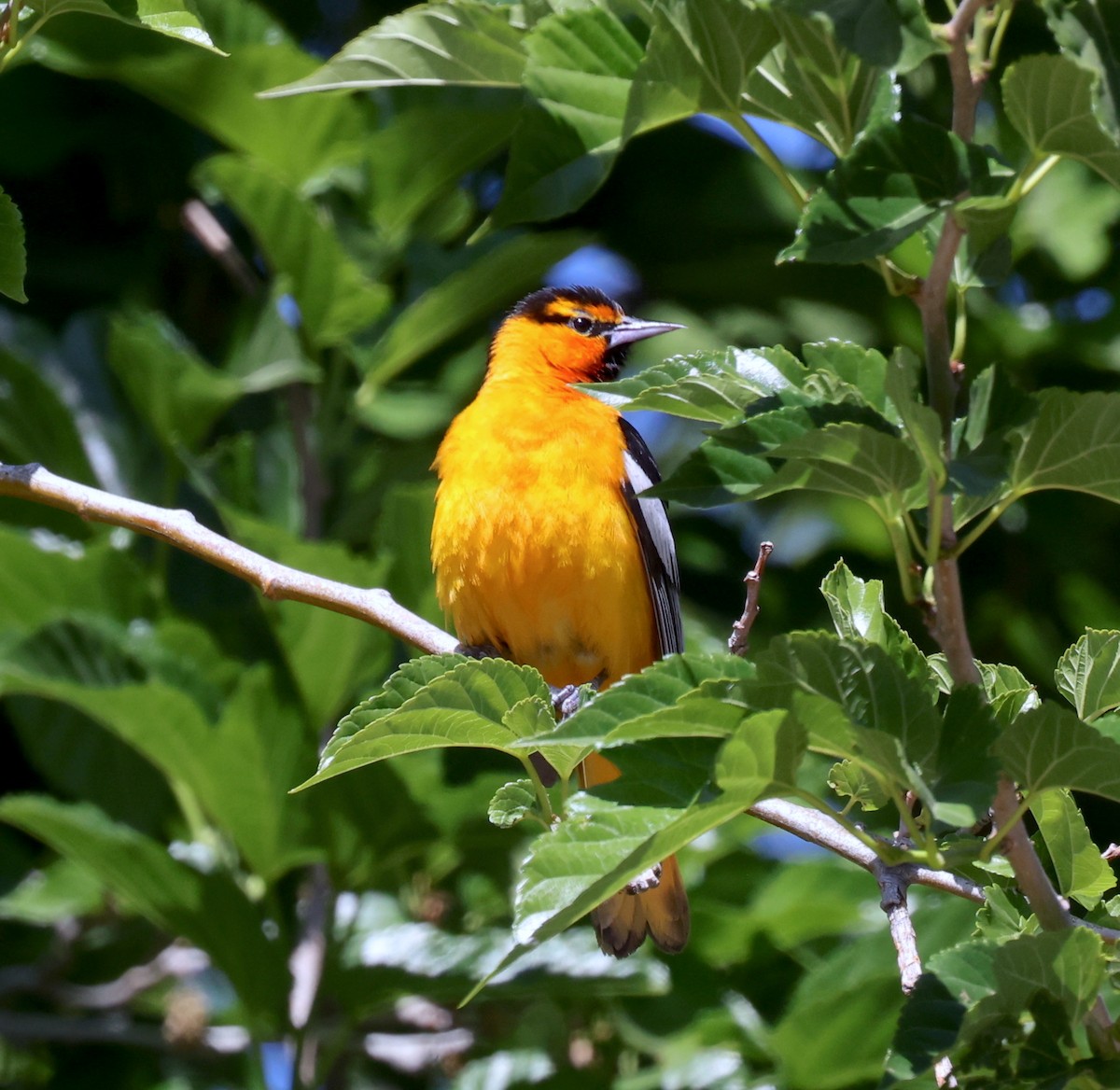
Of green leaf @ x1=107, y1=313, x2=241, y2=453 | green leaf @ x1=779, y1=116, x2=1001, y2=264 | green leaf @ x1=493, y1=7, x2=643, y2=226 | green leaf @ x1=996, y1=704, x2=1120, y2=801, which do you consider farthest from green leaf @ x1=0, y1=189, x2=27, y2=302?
green leaf @ x1=107, y1=313, x2=241, y2=453

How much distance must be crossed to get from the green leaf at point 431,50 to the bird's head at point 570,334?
244cm

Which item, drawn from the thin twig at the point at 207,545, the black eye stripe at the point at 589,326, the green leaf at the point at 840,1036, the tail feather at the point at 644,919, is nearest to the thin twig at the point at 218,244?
the black eye stripe at the point at 589,326

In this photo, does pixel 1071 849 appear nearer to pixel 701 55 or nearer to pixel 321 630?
pixel 701 55

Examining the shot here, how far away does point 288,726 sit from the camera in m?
3.90

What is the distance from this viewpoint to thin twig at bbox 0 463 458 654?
2.44 m

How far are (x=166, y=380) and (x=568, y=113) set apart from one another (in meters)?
2.63

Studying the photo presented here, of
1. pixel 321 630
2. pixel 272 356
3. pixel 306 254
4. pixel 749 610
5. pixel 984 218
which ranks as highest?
pixel 984 218

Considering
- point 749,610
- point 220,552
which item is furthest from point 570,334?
point 749,610

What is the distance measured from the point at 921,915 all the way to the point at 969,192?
2.63 metres

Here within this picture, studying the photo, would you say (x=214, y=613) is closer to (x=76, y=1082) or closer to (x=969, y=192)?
(x=76, y=1082)

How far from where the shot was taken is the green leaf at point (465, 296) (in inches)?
173

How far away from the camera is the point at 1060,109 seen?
1.62m

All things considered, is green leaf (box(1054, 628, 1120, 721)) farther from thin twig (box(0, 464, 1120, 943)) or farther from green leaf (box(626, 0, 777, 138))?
green leaf (box(626, 0, 777, 138))

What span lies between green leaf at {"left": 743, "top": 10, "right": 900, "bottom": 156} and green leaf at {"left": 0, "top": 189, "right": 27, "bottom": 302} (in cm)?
100
